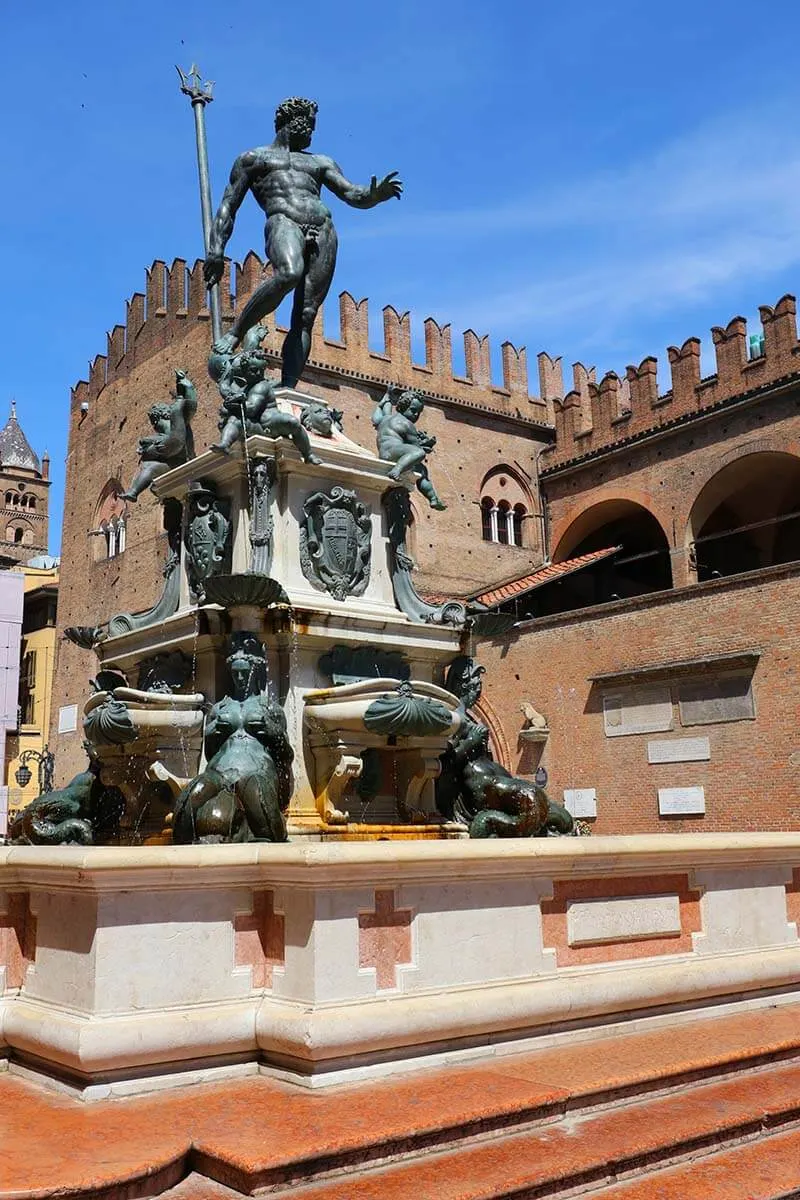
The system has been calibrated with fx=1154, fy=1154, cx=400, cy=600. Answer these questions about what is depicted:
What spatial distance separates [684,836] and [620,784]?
15831mm

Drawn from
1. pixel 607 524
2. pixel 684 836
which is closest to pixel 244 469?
pixel 684 836

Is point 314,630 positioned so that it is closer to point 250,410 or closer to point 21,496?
point 250,410

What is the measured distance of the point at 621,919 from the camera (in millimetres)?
4855

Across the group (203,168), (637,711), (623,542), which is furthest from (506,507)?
(203,168)

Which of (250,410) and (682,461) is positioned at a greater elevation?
(682,461)

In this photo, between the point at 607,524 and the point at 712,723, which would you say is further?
the point at 607,524

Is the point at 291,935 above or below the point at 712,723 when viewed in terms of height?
below

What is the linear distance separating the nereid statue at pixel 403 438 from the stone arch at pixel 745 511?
17.7 m

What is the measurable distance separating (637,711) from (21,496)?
200 feet

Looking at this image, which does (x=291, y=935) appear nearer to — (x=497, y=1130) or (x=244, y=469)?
(x=497, y=1130)

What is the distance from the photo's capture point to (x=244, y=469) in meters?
6.78

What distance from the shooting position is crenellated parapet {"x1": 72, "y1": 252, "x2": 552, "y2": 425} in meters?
27.7

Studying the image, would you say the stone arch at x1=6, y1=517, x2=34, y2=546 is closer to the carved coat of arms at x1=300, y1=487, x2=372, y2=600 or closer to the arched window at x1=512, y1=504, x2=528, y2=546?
the arched window at x1=512, y1=504, x2=528, y2=546

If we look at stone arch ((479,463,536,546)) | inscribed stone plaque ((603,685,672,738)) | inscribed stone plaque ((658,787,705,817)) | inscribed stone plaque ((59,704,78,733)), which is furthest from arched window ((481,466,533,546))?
inscribed stone plaque ((59,704,78,733))
